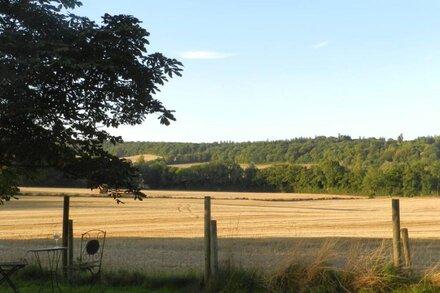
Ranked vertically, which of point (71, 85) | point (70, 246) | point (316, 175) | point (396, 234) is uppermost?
point (71, 85)

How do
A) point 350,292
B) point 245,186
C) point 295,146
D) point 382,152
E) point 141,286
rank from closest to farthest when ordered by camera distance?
point 350,292, point 141,286, point 245,186, point 382,152, point 295,146

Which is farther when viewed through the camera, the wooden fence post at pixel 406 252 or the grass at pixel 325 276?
the wooden fence post at pixel 406 252

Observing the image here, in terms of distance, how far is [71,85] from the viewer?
18.8 feet

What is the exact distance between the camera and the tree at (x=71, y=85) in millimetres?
5500

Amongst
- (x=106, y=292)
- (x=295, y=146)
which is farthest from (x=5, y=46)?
(x=295, y=146)

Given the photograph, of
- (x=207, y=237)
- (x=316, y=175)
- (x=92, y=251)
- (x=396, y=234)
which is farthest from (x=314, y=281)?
(x=316, y=175)

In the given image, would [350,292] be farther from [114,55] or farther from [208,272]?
[114,55]

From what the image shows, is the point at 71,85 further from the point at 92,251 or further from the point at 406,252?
the point at 406,252

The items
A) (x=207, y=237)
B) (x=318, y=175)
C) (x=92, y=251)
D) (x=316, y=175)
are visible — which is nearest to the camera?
(x=207, y=237)

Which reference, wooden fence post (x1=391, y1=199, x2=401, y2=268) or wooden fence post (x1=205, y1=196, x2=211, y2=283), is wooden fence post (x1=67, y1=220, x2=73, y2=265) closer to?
wooden fence post (x1=205, y1=196, x2=211, y2=283)

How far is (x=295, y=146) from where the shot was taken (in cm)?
13488

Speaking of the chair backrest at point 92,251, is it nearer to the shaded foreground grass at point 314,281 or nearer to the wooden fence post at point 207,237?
the shaded foreground grass at point 314,281

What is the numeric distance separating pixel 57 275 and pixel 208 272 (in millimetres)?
2784

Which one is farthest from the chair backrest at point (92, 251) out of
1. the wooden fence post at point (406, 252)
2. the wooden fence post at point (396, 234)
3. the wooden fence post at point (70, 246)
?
the wooden fence post at point (406, 252)
